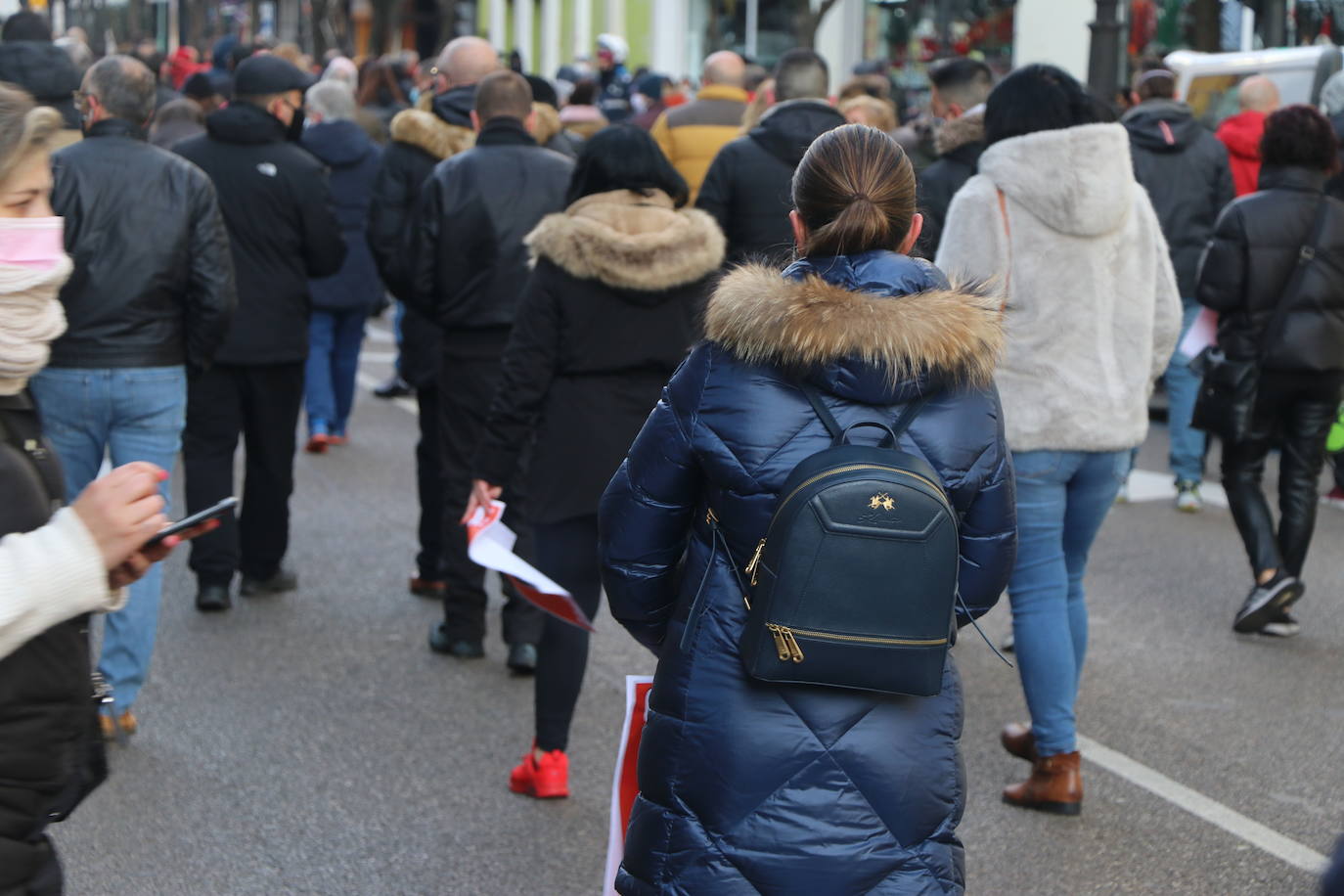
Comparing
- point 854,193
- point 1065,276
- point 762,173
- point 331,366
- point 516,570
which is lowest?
point 331,366

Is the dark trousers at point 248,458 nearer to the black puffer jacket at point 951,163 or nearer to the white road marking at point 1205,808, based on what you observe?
the black puffer jacket at point 951,163

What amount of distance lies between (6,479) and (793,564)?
1.13 m

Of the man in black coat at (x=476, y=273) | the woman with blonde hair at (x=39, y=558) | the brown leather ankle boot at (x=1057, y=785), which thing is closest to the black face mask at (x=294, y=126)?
the man in black coat at (x=476, y=273)

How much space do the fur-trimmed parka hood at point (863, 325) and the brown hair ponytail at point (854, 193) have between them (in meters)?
0.04

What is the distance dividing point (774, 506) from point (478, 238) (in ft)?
11.6

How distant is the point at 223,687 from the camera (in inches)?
229

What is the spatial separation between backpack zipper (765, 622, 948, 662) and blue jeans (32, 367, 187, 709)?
119 inches

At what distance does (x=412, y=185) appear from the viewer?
7066mm

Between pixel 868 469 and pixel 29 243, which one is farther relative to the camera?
pixel 29 243

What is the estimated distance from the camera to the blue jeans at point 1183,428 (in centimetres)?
880

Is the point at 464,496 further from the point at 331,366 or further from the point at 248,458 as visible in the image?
the point at 331,366

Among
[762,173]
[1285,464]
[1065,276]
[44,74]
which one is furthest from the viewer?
[762,173]

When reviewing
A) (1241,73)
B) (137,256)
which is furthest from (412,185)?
(1241,73)

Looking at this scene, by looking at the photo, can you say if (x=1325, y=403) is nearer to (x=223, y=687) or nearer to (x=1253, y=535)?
(x=1253, y=535)
